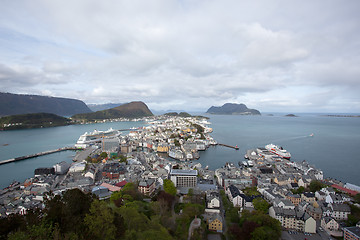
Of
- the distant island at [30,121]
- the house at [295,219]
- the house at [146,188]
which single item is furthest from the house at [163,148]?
the distant island at [30,121]

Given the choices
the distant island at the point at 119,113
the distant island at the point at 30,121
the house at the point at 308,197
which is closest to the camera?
the house at the point at 308,197

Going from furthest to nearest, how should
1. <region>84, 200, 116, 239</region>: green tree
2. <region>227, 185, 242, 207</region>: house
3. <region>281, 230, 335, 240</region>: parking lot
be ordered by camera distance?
<region>227, 185, 242, 207</region>: house < <region>281, 230, 335, 240</region>: parking lot < <region>84, 200, 116, 239</region>: green tree

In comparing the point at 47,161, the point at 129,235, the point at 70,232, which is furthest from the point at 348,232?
the point at 47,161

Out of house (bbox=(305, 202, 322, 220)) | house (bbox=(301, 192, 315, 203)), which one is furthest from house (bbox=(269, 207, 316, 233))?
house (bbox=(301, 192, 315, 203))

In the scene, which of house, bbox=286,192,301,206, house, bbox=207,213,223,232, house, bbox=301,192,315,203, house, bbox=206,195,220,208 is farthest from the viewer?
house, bbox=286,192,301,206

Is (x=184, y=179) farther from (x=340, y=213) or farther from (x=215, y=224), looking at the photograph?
(x=340, y=213)

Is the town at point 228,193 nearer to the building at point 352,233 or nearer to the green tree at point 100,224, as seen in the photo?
the building at point 352,233

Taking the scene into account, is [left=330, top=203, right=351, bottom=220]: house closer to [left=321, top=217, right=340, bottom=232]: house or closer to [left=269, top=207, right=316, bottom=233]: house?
[left=321, top=217, right=340, bottom=232]: house

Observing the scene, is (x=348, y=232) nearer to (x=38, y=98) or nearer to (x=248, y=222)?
(x=248, y=222)
